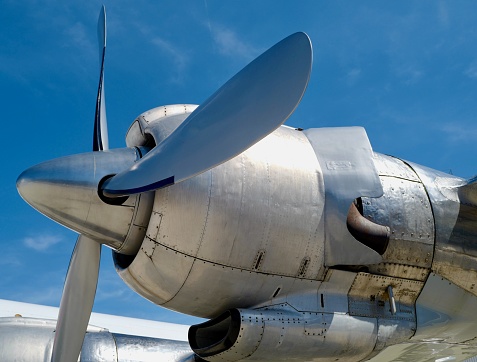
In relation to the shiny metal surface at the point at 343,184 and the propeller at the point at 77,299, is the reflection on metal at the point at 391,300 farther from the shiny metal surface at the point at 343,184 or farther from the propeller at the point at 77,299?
the propeller at the point at 77,299

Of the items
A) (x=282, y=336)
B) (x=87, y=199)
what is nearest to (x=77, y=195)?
(x=87, y=199)

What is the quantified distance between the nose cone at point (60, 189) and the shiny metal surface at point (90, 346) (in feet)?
9.55

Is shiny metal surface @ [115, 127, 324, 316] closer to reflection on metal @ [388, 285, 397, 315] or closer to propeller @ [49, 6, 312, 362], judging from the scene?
propeller @ [49, 6, 312, 362]

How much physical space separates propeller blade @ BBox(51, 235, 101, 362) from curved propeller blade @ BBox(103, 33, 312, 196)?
55.2 inches

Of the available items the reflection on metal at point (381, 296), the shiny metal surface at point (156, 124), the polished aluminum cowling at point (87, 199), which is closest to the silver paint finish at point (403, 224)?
the reflection on metal at point (381, 296)

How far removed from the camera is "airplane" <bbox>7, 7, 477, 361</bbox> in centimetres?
747

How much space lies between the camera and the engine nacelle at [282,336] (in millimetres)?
7879

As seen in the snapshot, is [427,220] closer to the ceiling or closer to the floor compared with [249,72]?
closer to the floor

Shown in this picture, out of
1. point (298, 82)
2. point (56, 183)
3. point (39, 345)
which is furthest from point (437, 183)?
point (39, 345)

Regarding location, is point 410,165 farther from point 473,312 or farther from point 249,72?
point 249,72

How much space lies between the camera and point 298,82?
6984mm

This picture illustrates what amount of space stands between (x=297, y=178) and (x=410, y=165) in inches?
89.5

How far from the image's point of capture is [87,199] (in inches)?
306

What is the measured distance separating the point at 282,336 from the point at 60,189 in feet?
11.0
